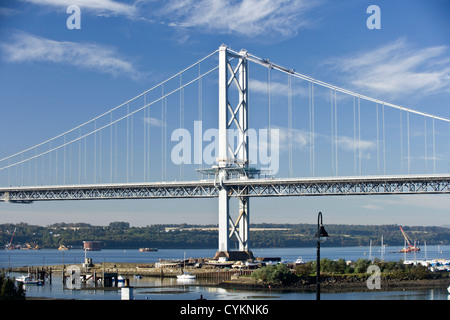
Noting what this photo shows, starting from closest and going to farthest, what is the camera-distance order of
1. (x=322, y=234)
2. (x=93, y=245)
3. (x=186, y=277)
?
(x=322, y=234) → (x=186, y=277) → (x=93, y=245)

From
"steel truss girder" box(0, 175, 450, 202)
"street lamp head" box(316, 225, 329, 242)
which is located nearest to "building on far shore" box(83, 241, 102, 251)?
"steel truss girder" box(0, 175, 450, 202)

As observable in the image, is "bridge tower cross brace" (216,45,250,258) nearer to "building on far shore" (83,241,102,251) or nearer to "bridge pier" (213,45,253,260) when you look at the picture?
"bridge pier" (213,45,253,260)

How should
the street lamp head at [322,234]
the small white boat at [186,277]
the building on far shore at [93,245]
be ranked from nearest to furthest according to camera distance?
the street lamp head at [322,234], the small white boat at [186,277], the building on far shore at [93,245]

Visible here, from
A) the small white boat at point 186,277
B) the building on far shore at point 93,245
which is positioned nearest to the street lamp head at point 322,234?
the small white boat at point 186,277

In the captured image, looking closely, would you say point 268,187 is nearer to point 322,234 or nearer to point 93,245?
point 322,234

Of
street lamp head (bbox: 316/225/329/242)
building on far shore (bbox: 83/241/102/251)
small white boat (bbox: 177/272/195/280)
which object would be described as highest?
street lamp head (bbox: 316/225/329/242)

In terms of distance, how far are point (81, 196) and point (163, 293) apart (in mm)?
32609

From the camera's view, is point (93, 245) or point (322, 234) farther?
point (93, 245)

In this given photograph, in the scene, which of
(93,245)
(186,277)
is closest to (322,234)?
(186,277)

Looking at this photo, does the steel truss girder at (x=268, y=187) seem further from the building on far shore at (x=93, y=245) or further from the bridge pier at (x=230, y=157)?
the building on far shore at (x=93, y=245)

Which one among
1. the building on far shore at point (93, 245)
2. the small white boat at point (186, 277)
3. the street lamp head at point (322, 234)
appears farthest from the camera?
the building on far shore at point (93, 245)

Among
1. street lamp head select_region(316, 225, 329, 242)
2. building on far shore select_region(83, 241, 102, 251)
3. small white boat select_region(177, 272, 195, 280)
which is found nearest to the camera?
street lamp head select_region(316, 225, 329, 242)

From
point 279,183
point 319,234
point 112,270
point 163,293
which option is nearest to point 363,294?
point 163,293
